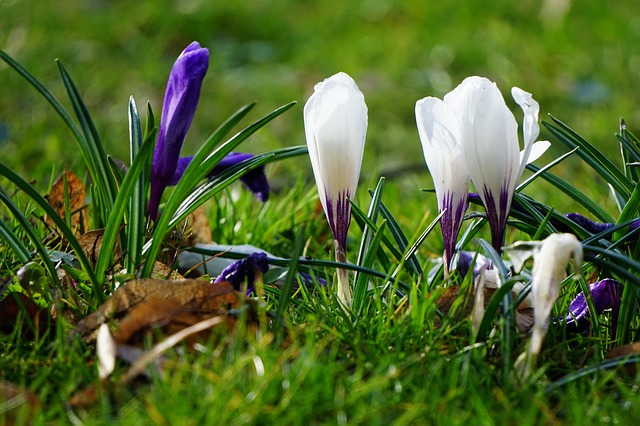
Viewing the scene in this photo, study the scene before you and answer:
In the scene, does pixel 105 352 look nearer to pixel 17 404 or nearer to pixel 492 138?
pixel 17 404

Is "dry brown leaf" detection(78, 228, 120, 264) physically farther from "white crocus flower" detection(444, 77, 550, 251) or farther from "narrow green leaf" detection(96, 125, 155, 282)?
"white crocus flower" detection(444, 77, 550, 251)

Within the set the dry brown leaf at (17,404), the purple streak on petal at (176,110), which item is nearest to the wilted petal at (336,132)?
the purple streak on petal at (176,110)

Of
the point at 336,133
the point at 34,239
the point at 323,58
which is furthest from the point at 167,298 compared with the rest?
the point at 323,58

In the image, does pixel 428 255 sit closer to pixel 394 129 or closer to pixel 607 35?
pixel 394 129

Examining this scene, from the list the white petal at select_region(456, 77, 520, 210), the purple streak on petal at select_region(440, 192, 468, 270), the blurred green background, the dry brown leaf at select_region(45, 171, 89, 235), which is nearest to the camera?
the white petal at select_region(456, 77, 520, 210)

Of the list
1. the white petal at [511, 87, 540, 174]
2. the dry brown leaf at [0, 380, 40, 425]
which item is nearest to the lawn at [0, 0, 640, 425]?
the dry brown leaf at [0, 380, 40, 425]

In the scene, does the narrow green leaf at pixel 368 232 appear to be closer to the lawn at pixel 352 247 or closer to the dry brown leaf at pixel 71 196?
the lawn at pixel 352 247

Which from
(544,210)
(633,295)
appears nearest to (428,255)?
(544,210)
